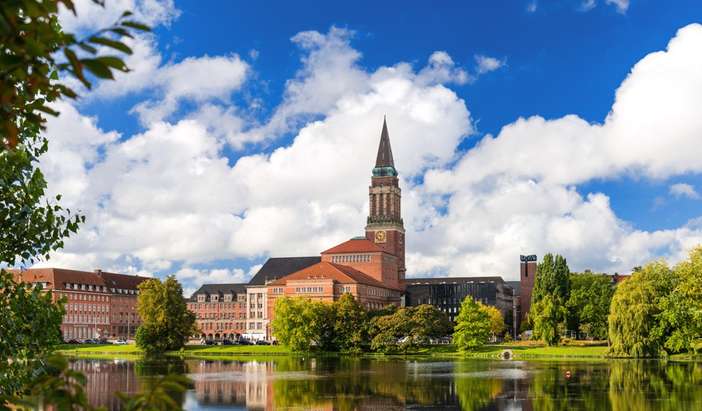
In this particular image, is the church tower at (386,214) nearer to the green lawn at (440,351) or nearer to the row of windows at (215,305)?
the row of windows at (215,305)

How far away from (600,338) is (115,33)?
109 m

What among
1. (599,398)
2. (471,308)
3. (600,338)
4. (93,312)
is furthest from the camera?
(93,312)

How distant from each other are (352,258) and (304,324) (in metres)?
49.5

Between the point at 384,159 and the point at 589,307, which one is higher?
the point at 384,159

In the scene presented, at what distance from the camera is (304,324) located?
9719 cm

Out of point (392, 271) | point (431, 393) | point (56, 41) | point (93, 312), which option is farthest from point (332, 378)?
point (93, 312)

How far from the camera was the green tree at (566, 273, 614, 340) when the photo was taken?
334 feet

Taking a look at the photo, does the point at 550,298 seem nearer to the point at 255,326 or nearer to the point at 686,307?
the point at 686,307

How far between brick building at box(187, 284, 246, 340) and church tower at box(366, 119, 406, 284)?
100 feet

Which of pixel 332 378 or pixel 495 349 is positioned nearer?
pixel 332 378

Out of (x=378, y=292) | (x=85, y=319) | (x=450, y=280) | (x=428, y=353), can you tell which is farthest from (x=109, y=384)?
(x=450, y=280)

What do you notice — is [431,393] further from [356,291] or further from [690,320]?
[356,291]

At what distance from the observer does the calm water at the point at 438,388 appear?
120ft

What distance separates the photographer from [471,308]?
98.0m
